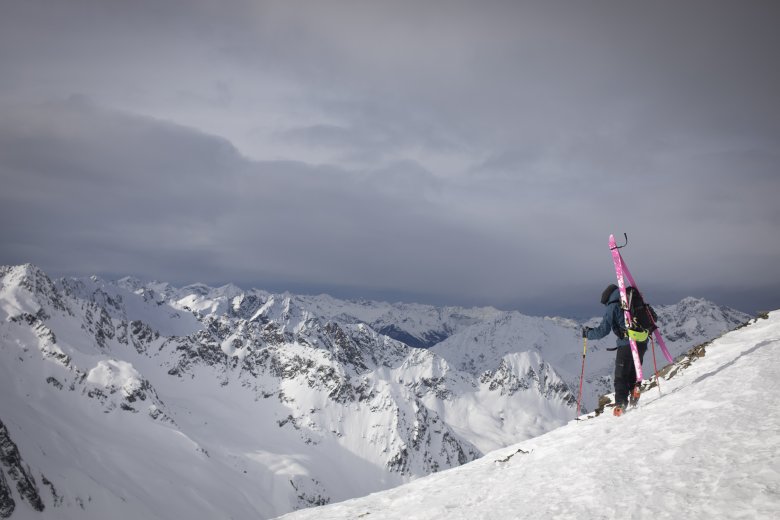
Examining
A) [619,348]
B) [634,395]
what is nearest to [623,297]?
[619,348]

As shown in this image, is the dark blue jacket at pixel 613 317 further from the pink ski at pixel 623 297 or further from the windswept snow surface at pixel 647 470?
the windswept snow surface at pixel 647 470

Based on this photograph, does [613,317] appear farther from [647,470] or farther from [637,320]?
[647,470]

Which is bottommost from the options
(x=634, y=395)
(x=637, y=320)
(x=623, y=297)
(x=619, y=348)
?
(x=634, y=395)

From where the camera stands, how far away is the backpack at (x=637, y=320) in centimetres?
1280

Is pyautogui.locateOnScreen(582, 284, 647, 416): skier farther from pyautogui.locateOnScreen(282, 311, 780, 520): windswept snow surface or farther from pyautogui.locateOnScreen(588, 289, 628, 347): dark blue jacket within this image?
pyautogui.locateOnScreen(282, 311, 780, 520): windswept snow surface

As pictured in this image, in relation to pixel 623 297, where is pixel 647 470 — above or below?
below

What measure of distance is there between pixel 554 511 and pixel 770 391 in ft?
18.0

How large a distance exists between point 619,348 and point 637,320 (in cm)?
97

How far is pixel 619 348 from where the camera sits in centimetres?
1327

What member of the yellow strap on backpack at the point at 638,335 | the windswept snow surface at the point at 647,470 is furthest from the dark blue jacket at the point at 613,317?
the windswept snow surface at the point at 647,470

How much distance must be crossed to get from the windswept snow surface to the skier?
1.21 meters

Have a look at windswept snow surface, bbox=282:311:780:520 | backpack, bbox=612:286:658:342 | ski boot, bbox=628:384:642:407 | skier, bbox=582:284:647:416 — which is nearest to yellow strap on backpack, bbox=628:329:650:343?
backpack, bbox=612:286:658:342

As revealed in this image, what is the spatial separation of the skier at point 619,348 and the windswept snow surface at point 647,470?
1211 mm

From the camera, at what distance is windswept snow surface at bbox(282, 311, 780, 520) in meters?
6.15
